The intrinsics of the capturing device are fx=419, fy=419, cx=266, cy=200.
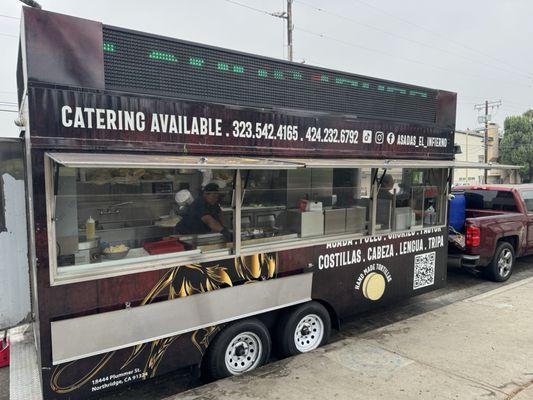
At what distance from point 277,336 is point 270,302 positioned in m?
0.46

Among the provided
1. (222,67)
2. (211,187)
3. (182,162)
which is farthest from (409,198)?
(182,162)

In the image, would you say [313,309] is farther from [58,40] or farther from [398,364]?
[58,40]

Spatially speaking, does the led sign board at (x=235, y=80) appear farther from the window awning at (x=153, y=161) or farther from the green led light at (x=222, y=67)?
the window awning at (x=153, y=161)

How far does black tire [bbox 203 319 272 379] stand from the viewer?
12.6 ft

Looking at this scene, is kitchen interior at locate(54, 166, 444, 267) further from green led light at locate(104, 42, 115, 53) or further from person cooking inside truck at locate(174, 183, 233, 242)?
green led light at locate(104, 42, 115, 53)

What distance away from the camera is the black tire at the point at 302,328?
4312 millimetres

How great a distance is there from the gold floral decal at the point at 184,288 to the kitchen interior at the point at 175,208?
8.5 inches

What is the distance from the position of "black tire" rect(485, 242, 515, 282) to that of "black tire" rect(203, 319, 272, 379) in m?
5.24

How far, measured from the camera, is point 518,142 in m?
34.3

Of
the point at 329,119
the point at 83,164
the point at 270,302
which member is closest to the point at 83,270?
the point at 83,164

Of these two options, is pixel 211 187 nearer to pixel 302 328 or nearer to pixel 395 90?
pixel 302 328

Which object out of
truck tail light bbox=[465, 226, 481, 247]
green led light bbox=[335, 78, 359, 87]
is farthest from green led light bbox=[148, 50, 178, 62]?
truck tail light bbox=[465, 226, 481, 247]

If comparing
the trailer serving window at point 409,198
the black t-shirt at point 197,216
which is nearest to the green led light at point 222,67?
the black t-shirt at point 197,216

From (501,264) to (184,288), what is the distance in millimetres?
6471
